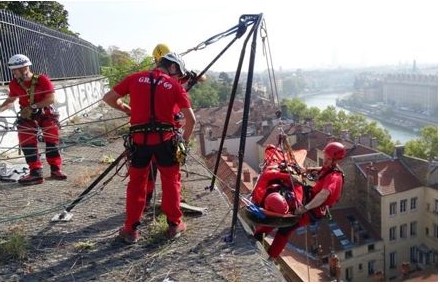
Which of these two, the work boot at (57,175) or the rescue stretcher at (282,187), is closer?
the rescue stretcher at (282,187)

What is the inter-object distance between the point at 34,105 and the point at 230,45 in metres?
2.73

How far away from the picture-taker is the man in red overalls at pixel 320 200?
4.47 metres

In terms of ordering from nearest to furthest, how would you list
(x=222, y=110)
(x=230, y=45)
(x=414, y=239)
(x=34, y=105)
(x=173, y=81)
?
(x=173, y=81) → (x=230, y=45) → (x=34, y=105) → (x=414, y=239) → (x=222, y=110)

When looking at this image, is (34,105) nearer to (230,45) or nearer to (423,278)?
(230,45)

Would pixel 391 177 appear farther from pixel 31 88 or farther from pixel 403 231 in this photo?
pixel 31 88

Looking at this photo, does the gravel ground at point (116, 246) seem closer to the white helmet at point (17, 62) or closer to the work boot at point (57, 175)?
the work boot at point (57, 175)

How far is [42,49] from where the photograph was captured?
12125mm

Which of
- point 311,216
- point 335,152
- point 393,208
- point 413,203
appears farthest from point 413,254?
point 311,216

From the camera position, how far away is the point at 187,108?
13.1 ft

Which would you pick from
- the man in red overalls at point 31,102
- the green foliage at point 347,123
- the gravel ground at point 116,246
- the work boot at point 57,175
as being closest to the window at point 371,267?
the green foliage at point 347,123

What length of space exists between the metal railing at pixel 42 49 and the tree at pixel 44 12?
3343 mm

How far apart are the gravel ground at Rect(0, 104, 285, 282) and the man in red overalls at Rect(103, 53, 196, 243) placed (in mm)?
335

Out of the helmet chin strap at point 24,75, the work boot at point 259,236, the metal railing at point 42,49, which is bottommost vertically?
the work boot at point 259,236

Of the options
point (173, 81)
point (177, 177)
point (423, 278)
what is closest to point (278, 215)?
point (177, 177)
